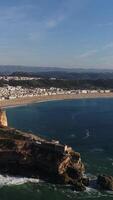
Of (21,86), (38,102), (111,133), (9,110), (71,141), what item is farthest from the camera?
(21,86)

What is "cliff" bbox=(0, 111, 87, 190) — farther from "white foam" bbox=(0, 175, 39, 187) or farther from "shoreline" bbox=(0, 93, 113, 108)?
"shoreline" bbox=(0, 93, 113, 108)

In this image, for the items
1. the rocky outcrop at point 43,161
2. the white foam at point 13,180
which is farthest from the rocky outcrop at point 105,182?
the white foam at point 13,180

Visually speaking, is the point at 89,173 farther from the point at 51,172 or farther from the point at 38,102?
the point at 38,102

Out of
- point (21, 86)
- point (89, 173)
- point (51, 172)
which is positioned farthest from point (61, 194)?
point (21, 86)

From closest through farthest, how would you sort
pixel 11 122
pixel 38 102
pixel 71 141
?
pixel 71 141 < pixel 11 122 < pixel 38 102

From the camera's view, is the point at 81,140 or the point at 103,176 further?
the point at 81,140

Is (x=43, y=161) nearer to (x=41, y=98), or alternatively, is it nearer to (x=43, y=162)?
(x=43, y=162)
